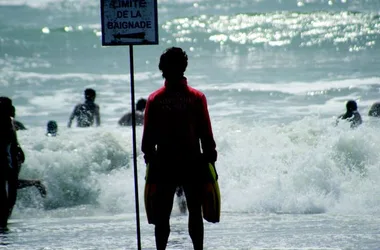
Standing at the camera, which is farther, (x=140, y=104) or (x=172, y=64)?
(x=140, y=104)

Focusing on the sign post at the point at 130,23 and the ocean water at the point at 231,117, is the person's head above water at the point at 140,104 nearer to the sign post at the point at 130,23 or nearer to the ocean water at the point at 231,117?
the ocean water at the point at 231,117

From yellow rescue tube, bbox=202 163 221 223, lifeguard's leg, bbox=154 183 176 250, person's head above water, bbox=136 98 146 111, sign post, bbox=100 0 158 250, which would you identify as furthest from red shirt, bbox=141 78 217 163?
person's head above water, bbox=136 98 146 111

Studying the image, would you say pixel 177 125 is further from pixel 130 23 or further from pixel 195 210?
pixel 130 23

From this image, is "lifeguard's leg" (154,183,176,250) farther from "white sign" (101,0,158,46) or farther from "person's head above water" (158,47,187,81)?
"white sign" (101,0,158,46)

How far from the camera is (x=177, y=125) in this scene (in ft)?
25.5

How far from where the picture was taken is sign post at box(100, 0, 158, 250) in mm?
8133

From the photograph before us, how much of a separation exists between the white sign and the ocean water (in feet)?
7.86

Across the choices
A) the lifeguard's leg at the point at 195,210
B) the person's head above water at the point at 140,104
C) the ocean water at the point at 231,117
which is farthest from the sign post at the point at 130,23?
the person's head above water at the point at 140,104

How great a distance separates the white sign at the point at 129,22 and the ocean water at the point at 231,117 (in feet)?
7.86

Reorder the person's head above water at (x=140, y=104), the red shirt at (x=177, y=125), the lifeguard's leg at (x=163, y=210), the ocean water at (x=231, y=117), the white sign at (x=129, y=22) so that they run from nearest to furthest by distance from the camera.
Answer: the red shirt at (x=177, y=125) < the lifeguard's leg at (x=163, y=210) < the white sign at (x=129, y=22) < the ocean water at (x=231, y=117) < the person's head above water at (x=140, y=104)

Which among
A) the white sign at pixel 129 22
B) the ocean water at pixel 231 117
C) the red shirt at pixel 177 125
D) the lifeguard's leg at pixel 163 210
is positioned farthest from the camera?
the ocean water at pixel 231 117

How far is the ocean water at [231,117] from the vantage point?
37.6ft

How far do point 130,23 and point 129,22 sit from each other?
1cm

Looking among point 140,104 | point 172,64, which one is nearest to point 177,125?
point 172,64
